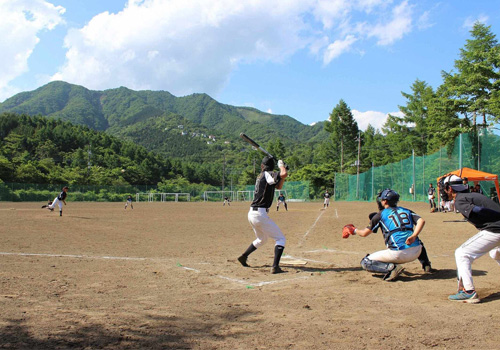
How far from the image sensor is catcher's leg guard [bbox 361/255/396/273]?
20.5 feet

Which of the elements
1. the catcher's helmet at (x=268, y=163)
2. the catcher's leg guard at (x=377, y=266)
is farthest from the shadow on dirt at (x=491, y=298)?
the catcher's helmet at (x=268, y=163)

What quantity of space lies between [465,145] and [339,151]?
186 feet

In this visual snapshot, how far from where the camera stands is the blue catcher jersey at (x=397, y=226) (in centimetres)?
614

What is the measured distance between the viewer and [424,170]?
105 ft

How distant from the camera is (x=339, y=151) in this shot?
8100 centimetres

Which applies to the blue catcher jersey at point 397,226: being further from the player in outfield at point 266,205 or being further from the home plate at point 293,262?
the home plate at point 293,262

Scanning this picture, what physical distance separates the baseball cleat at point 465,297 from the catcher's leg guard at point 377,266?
1.27 m

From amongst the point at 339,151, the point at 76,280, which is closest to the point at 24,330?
the point at 76,280

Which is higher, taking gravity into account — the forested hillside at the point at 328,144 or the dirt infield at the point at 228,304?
the forested hillside at the point at 328,144

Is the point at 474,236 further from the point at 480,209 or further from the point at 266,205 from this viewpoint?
the point at 266,205

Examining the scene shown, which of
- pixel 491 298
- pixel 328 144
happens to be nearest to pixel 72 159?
pixel 328 144

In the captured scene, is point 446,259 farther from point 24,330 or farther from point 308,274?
point 24,330

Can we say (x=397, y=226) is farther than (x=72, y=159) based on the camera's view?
No

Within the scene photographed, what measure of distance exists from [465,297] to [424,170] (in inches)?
1163
